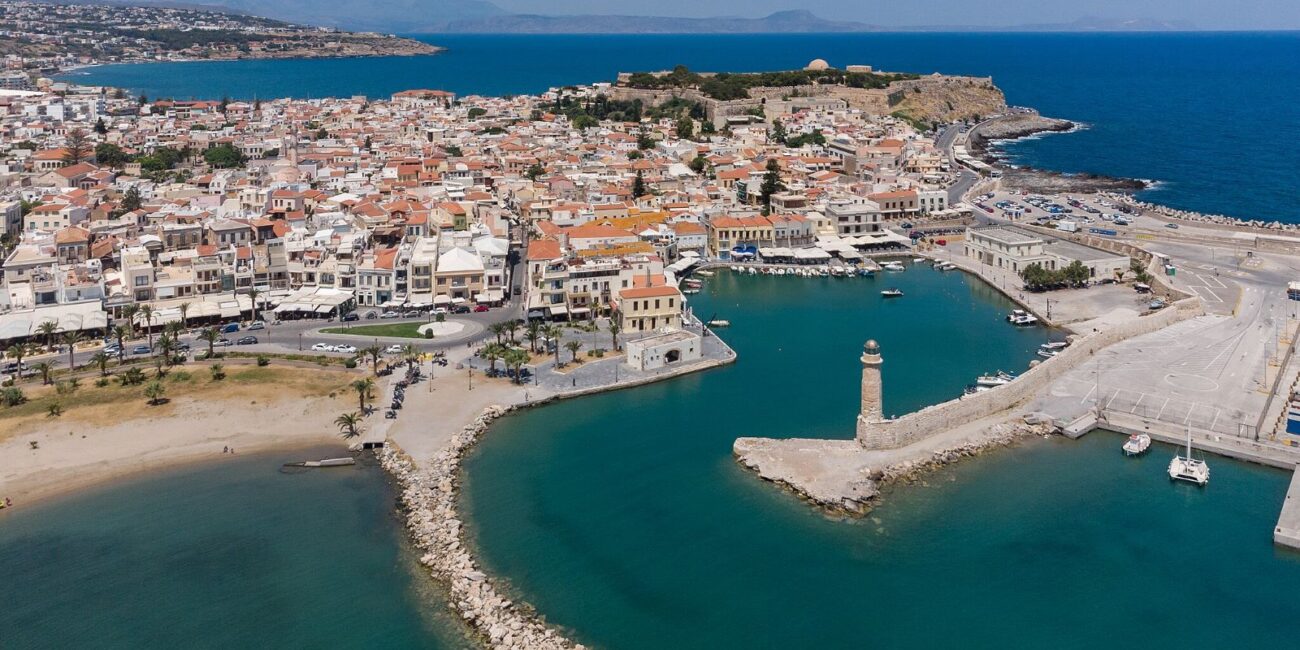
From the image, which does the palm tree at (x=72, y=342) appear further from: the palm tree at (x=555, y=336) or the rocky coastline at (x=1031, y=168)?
the rocky coastline at (x=1031, y=168)

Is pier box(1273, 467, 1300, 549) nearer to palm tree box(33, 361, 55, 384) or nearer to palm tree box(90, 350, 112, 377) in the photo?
palm tree box(90, 350, 112, 377)

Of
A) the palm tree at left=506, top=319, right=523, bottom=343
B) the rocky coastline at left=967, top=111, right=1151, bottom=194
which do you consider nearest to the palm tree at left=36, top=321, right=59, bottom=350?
the palm tree at left=506, top=319, right=523, bottom=343

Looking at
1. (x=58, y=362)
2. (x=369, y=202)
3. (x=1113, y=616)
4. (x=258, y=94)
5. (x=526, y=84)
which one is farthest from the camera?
(x=526, y=84)

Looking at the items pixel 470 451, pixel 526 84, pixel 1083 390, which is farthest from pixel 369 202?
pixel 526 84

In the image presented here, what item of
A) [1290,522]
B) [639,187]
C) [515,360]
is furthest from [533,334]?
[639,187]

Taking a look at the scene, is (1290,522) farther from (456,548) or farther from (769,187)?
(769,187)

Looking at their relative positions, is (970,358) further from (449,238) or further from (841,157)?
(841,157)
